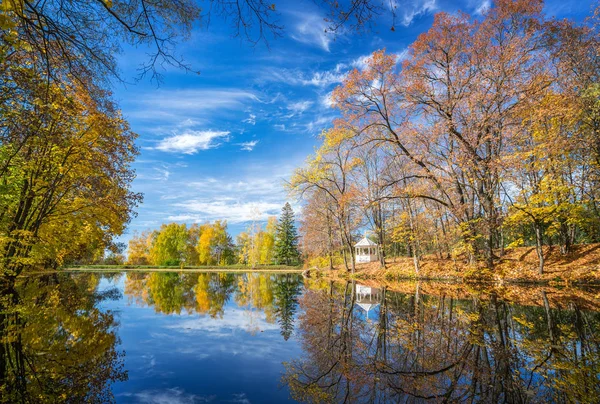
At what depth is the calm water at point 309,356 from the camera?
10.9 feet

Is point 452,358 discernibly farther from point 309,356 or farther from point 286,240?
point 286,240

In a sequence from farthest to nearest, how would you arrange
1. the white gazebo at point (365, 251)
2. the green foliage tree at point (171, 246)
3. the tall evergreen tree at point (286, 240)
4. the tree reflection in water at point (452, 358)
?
the green foliage tree at point (171, 246) < the tall evergreen tree at point (286, 240) < the white gazebo at point (365, 251) < the tree reflection in water at point (452, 358)

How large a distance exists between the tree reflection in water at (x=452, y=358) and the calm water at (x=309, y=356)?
0.02 m

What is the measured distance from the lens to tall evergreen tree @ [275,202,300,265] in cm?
5141

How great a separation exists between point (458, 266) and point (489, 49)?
12239 millimetres

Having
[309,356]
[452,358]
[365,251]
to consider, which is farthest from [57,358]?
[365,251]

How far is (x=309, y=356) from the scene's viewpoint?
476 centimetres

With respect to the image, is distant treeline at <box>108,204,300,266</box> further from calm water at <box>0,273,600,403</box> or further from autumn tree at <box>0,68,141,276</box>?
calm water at <box>0,273,600,403</box>

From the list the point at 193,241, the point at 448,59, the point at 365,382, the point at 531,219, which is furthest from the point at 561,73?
the point at 193,241

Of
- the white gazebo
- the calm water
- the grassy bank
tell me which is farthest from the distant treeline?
the calm water

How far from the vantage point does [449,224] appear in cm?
2302

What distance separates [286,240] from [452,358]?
47.9 meters

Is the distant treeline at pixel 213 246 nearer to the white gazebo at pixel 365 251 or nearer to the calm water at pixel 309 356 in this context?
the white gazebo at pixel 365 251

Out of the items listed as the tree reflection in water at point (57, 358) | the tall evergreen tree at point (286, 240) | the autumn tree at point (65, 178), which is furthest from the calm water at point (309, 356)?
the tall evergreen tree at point (286, 240)
